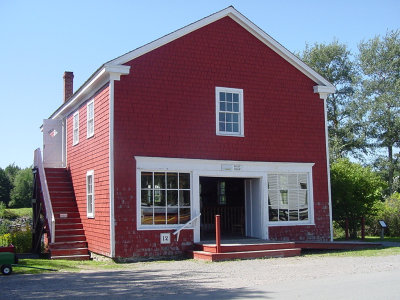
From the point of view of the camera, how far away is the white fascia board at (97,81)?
16.0 m

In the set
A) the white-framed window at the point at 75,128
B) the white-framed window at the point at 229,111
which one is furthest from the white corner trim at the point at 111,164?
the white-framed window at the point at 75,128

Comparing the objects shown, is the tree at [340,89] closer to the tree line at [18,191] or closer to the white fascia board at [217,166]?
the white fascia board at [217,166]

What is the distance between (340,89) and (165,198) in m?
32.1

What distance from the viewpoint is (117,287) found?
1051cm

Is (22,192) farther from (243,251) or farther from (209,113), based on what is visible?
(243,251)

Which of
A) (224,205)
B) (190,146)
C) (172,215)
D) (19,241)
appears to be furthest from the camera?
(224,205)

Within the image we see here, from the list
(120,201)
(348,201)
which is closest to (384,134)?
(348,201)

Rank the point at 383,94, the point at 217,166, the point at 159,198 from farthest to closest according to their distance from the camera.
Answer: the point at 383,94 < the point at 217,166 < the point at 159,198

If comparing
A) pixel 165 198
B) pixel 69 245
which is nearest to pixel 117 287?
pixel 165 198

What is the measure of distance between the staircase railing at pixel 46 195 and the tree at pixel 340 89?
2726 cm

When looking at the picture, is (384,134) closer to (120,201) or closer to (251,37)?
(251,37)

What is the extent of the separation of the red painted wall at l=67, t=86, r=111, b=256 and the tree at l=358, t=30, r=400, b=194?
28838 mm

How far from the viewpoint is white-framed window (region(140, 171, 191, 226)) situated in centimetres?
1634

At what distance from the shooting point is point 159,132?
16.7 m
